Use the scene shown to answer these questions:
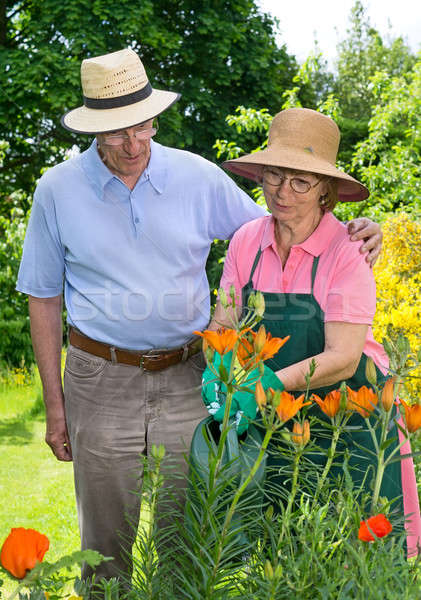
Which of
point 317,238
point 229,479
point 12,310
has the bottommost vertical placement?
point 12,310

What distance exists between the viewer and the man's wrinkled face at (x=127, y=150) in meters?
2.42

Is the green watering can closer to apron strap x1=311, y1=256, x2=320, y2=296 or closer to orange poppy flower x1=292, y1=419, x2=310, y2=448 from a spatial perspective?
orange poppy flower x1=292, y1=419, x2=310, y2=448

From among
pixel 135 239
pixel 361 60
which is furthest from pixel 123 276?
pixel 361 60

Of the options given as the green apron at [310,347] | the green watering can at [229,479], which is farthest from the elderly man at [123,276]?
the green watering can at [229,479]

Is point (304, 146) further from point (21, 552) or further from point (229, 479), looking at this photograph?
point (21, 552)

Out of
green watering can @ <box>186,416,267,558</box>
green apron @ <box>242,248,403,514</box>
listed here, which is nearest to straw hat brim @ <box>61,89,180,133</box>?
green apron @ <box>242,248,403,514</box>

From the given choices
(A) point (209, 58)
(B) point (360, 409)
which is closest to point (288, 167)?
(B) point (360, 409)

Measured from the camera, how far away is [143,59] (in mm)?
13656

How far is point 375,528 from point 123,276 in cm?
164

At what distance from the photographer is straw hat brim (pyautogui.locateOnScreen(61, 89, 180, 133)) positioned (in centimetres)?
236

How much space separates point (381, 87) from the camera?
9062 millimetres

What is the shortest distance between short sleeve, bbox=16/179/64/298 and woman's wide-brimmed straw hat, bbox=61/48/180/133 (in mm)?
311

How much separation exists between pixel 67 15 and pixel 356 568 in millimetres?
12002

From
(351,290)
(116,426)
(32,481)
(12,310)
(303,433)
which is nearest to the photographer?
(303,433)
